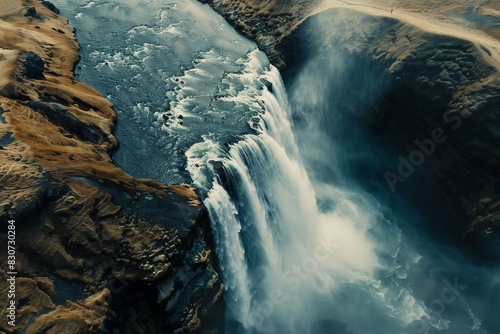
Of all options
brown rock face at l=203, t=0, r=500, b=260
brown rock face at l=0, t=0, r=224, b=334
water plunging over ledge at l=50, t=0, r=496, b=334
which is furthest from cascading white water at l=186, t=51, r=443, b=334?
brown rock face at l=203, t=0, r=500, b=260

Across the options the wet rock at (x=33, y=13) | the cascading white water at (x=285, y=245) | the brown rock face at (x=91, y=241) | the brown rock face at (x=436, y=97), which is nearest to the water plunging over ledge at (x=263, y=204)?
the cascading white water at (x=285, y=245)

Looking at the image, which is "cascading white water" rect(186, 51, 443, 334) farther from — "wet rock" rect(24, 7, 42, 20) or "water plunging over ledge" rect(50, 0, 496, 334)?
"wet rock" rect(24, 7, 42, 20)

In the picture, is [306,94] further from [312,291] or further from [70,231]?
[70,231]

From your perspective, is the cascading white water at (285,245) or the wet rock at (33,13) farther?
the wet rock at (33,13)

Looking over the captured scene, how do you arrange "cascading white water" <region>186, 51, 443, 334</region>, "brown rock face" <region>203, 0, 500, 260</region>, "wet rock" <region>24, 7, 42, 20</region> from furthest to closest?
1. "wet rock" <region>24, 7, 42, 20</region>
2. "brown rock face" <region>203, 0, 500, 260</region>
3. "cascading white water" <region>186, 51, 443, 334</region>

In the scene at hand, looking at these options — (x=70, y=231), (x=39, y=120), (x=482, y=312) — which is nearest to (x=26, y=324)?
(x=70, y=231)

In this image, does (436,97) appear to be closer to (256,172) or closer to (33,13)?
(256,172)

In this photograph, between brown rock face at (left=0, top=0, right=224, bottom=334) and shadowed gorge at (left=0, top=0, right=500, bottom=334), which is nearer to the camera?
brown rock face at (left=0, top=0, right=224, bottom=334)

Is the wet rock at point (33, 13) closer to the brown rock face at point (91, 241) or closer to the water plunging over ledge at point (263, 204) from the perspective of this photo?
the water plunging over ledge at point (263, 204)
